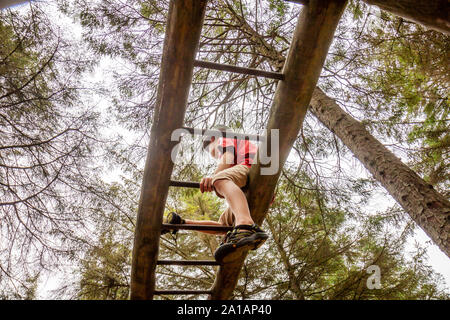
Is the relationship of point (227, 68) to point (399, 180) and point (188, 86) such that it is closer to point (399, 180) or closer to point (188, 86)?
point (188, 86)

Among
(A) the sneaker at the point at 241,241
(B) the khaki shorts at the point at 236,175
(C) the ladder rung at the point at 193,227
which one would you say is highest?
(B) the khaki shorts at the point at 236,175

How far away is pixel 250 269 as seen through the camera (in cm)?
444

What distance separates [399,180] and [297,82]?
1.11 meters

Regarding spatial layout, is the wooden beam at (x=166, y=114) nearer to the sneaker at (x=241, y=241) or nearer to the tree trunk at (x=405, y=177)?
the sneaker at (x=241, y=241)

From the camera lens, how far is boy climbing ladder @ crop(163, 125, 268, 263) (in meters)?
1.67

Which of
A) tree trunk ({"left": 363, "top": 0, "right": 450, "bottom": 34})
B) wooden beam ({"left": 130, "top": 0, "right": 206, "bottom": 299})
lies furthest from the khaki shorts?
tree trunk ({"left": 363, "top": 0, "right": 450, "bottom": 34})

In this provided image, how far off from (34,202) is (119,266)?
175 centimetres

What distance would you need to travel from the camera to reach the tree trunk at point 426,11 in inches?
45.8

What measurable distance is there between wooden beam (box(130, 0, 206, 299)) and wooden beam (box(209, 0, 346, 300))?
54cm

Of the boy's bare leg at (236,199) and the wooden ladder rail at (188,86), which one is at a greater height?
the wooden ladder rail at (188,86)

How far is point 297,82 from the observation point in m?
1.60

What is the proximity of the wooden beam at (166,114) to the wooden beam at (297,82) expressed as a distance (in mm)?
541

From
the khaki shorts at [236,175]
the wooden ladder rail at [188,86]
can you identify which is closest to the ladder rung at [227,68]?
the wooden ladder rail at [188,86]
